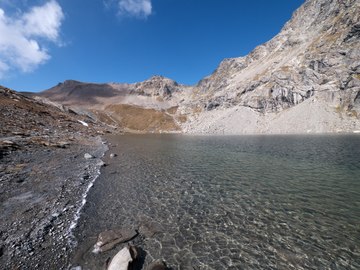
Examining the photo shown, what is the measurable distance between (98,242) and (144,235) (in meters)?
2.56

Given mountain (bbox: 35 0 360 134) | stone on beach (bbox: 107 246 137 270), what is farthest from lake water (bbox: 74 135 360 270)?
mountain (bbox: 35 0 360 134)

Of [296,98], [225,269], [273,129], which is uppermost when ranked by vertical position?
[296,98]

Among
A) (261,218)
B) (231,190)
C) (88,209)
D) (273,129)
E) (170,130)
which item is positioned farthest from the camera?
(170,130)

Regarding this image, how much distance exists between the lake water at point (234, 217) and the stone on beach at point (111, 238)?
1.54ft

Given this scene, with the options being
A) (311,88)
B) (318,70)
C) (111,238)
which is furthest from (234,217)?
(318,70)

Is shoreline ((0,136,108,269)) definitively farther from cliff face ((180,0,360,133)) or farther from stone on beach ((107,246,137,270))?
cliff face ((180,0,360,133))

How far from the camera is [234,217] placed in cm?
1430

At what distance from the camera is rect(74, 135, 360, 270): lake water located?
10.1m

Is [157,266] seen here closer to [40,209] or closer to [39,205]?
[40,209]

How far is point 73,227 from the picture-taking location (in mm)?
12312

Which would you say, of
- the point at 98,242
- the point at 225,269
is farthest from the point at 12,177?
the point at 225,269

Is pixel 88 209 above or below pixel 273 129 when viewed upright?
below

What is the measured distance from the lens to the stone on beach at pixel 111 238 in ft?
34.6

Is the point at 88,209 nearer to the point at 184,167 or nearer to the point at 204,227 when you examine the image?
the point at 204,227
